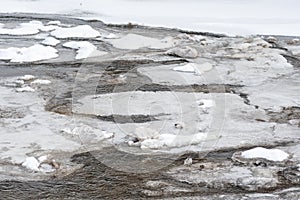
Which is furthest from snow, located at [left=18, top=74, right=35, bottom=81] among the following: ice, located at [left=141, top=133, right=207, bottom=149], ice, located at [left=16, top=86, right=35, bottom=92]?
ice, located at [left=141, top=133, right=207, bottom=149]

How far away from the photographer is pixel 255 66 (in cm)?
916

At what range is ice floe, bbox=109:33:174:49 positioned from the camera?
10.4m

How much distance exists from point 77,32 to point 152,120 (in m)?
5.07

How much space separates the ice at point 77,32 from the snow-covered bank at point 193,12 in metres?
1.45

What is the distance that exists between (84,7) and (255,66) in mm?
6598

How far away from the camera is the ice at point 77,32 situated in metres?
11.1

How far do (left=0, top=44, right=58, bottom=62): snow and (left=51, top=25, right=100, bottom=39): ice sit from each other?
1.32 meters

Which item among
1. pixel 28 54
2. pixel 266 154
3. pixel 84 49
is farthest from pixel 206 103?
pixel 28 54

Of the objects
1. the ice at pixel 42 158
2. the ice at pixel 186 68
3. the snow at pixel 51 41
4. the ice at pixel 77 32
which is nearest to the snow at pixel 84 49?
the snow at pixel 51 41

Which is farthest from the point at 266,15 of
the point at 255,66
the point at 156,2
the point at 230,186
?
the point at 230,186

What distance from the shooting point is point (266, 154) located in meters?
5.72

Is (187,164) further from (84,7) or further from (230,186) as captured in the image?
(84,7)

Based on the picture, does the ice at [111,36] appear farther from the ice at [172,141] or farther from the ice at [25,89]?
the ice at [172,141]

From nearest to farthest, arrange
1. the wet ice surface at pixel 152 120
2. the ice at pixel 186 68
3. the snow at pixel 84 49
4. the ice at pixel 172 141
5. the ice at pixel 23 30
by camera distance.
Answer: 1. the wet ice surface at pixel 152 120
2. the ice at pixel 172 141
3. the ice at pixel 186 68
4. the snow at pixel 84 49
5. the ice at pixel 23 30
